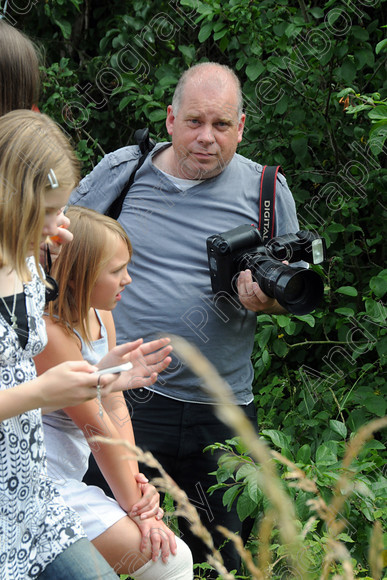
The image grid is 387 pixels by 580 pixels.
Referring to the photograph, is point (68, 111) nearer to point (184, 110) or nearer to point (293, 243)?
point (184, 110)

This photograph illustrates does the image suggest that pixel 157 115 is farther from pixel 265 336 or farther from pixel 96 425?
pixel 96 425

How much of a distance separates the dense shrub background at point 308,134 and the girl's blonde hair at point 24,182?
1609 mm

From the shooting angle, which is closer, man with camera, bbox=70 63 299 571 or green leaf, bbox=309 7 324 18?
man with camera, bbox=70 63 299 571

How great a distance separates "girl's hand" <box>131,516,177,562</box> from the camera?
1685 mm

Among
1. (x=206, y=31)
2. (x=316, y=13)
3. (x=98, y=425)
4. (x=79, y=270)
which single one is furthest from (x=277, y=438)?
(x=316, y=13)

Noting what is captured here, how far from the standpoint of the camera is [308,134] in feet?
11.3

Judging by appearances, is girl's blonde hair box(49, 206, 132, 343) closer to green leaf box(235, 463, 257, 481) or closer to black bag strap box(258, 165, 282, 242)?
green leaf box(235, 463, 257, 481)

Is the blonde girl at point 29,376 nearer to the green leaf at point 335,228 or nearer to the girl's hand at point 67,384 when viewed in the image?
the girl's hand at point 67,384

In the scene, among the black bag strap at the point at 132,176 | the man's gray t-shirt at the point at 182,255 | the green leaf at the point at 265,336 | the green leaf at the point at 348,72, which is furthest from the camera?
the green leaf at the point at 348,72

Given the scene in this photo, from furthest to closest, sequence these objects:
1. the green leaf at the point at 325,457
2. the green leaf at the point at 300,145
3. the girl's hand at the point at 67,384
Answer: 1. the green leaf at the point at 300,145
2. the green leaf at the point at 325,457
3. the girl's hand at the point at 67,384

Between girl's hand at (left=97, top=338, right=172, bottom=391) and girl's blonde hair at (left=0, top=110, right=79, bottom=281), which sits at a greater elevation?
girl's blonde hair at (left=0, top=110, right=79, bottom=281)

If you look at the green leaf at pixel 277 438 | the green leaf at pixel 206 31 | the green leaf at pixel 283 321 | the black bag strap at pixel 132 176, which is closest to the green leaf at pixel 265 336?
the green leaf at pixel 283 321

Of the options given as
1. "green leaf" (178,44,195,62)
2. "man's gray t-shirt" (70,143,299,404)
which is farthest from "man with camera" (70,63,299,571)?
"green leaf" (178,44,195,62)

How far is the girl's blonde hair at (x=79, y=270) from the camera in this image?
178 centimetres
